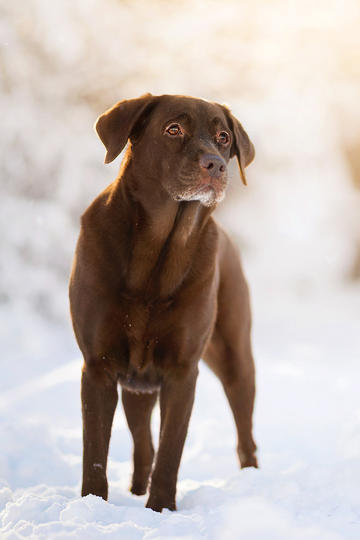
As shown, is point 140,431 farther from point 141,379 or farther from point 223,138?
point 223,138

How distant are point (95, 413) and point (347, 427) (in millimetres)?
2949

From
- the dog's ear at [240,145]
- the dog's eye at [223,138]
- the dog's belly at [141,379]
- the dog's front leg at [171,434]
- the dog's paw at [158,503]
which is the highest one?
the dog's ear at [240,145]

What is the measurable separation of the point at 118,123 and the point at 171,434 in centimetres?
170

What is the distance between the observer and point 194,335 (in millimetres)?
4000

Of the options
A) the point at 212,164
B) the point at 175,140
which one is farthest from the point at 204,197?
the point at 175,140

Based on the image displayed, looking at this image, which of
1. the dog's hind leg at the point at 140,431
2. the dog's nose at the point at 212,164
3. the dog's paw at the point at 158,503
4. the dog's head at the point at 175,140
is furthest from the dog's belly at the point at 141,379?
the dog's nose at the point at 212,164

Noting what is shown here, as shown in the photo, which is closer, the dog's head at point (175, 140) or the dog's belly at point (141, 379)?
the dog's head at point (175, 140)

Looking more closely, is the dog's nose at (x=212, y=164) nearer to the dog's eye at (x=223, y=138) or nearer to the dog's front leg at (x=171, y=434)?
the dog's eye at (x=223, y=138)

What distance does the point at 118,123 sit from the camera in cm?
397

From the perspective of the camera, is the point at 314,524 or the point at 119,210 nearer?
the point at 314,524

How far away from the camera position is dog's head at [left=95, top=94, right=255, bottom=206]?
376 cm

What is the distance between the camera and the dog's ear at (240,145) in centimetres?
431

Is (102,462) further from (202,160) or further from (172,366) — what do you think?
(202,160)

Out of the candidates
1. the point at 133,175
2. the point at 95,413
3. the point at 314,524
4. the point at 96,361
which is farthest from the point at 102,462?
the point at 133,175
